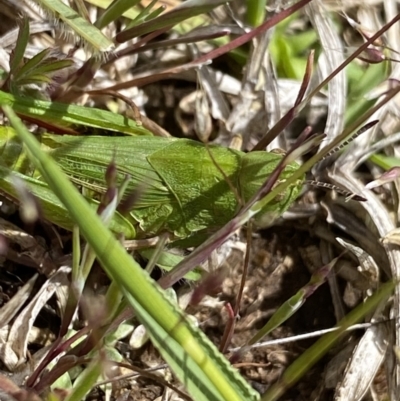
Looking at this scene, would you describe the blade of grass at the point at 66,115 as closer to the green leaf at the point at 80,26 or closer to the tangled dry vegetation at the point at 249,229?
the tangled dry vegetation at the point at 249,229

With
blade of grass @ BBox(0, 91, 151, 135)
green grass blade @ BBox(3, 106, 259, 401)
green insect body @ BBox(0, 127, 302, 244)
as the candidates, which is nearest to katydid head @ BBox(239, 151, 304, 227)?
green insect body @ BBox(0, 127, 302, 244)

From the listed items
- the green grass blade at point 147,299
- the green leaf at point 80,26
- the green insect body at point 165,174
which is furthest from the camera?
the green insect body at point 165,174

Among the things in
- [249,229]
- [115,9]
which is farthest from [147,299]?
[115,9]

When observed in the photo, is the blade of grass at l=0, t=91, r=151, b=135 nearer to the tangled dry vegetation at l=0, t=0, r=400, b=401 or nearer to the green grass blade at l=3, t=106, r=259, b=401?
the tangled dry vegetation at l=0, t=0, r=400, b=401

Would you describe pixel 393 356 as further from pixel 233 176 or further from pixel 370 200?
pixel 233 176

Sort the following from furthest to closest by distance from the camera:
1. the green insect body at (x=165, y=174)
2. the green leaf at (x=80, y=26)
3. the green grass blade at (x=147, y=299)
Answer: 1. the green insect body at (x=165, y=174)
2. the green leaf at (x=80, y=26)
3. the green grass blade at (x=147, y=299)

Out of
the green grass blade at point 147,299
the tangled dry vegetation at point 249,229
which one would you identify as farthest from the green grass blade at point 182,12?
the green grass blade at point 147,299
